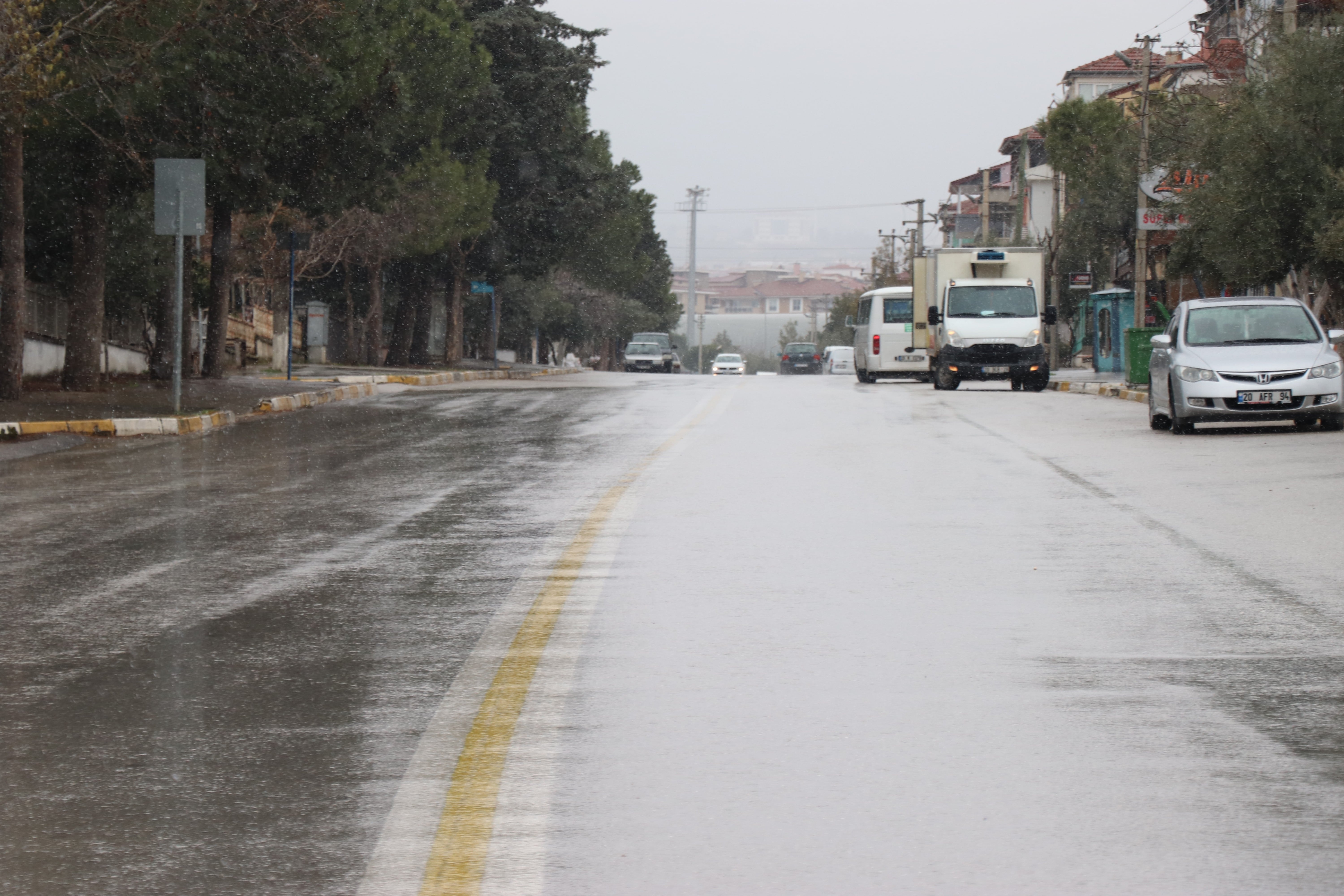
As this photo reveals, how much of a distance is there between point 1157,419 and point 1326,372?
6.63 ft

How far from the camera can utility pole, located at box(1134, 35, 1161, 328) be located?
129ft

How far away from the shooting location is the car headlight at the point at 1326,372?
20672 mm

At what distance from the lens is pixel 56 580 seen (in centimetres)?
948

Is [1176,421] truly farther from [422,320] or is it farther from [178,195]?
[422,320]

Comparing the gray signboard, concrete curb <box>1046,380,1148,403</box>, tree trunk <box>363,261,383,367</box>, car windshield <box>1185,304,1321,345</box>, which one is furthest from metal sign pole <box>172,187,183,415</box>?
tree trunk <box>363,261,383,367</box>

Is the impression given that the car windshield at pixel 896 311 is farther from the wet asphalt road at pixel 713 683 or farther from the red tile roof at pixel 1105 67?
the red tile roof at pixel 1105 67

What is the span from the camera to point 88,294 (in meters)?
26.7

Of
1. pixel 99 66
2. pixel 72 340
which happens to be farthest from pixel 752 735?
pixel 72 340

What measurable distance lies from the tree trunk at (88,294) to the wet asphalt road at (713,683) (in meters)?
12.1

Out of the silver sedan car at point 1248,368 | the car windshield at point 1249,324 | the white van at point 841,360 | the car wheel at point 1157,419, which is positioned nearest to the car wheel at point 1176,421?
the silver sedan car at point 1248,368

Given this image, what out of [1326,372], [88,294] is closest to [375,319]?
[88,294]

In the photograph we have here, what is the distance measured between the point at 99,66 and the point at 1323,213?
18589 millimetres

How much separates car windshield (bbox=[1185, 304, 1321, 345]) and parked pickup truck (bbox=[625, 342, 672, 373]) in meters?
52.3

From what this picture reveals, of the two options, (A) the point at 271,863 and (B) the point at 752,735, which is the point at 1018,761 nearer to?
(B) the point at 752,735
